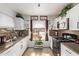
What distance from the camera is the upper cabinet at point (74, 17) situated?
2.46 meters

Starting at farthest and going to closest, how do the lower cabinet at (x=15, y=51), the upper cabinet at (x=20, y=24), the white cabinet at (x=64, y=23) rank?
the white cabinet at (x=64, y=23) < the upper cabinet at (x=20, y=24) < the lower cabinet at (x=15, y=51)

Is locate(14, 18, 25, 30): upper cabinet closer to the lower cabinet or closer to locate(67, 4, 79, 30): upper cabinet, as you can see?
the lower cabinet

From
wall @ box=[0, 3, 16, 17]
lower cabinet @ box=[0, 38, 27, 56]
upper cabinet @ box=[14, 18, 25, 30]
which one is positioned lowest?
lower cabinet @ box=[0, 38, 27, 56]

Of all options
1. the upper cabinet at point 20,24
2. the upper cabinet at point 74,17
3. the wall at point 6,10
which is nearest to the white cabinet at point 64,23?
the upper cabinet at point 74,17

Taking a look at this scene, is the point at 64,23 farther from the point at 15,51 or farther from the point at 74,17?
the point at 15,51

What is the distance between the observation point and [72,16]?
106 inches

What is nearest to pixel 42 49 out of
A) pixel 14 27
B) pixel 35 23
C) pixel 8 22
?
pixel 35 23

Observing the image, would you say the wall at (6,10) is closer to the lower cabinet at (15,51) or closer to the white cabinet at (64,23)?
the lower cabinet at (15,51)

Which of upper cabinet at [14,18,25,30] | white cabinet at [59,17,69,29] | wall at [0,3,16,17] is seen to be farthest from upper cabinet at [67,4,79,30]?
wall at [0,3,16,17]

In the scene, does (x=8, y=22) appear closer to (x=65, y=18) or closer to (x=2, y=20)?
(x=2, y=20)

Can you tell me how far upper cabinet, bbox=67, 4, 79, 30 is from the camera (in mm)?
2455

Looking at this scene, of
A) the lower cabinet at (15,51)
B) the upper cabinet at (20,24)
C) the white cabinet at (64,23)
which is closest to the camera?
the lower cabinet at (15,51)

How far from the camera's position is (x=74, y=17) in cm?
259

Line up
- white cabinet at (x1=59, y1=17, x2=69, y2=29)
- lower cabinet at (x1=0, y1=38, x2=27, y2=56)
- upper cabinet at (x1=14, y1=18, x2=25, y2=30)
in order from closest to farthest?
lower cabinet at (x1=0, y1=38, x2=27, y2=56) < upper cabinet at (x1=14, y1=18, x2=25, y2=30) < white cabinet at (x1=59, y1=17, x2=69, y2=29)
